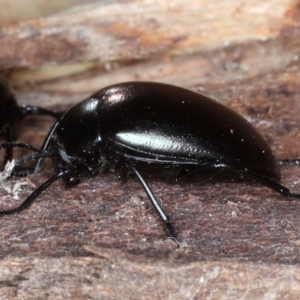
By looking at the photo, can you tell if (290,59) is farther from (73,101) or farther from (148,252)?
(148,252)

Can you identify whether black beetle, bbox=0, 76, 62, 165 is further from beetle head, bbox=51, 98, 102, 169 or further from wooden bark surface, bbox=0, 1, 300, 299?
beetle head, bbox=51, 98, 102, 169

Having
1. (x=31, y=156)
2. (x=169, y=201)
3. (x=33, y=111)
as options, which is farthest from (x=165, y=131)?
(x=33, y=111)

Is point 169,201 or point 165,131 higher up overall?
point 165,131

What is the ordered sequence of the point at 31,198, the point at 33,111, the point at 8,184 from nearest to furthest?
the point at 31,198
the point at 8,184
the point at 33,111

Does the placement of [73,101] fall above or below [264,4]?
below

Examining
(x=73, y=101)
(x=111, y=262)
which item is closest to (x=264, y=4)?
(x=73, y=101)

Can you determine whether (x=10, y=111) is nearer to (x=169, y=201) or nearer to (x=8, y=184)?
(x=8, y=184)

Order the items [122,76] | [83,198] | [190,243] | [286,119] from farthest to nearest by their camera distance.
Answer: [122,76] < [286,119] < [83,198] < [190,243]
